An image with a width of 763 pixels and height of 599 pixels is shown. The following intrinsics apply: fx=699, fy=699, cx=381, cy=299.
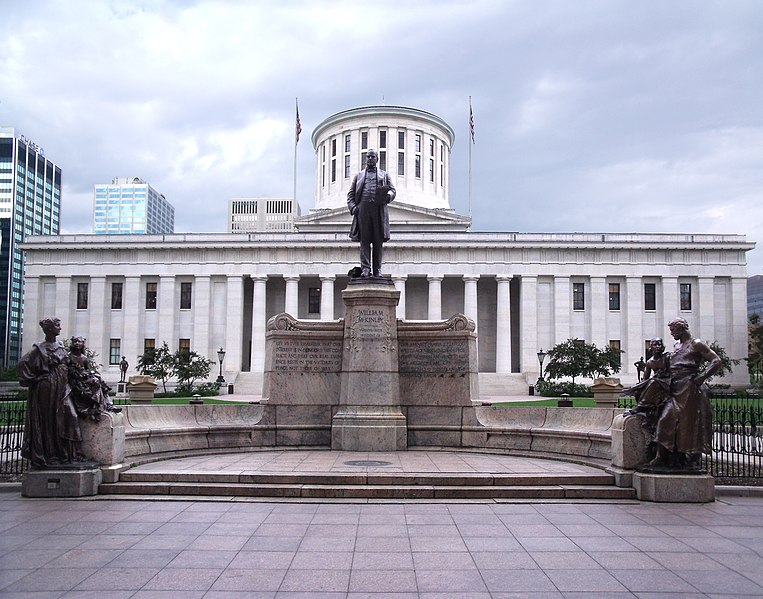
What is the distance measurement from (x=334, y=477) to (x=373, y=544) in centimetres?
316

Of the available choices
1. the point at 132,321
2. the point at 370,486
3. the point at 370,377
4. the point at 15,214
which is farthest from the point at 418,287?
the point at 15,214

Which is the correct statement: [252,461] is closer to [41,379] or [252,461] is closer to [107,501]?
[107,501]

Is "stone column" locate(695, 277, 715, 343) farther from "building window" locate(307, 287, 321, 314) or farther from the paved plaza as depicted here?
the paved plaza

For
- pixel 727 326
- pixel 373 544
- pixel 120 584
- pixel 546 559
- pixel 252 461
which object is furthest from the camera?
pixel 727 326

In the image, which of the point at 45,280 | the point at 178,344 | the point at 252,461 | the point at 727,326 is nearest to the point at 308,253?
the point at 178,344

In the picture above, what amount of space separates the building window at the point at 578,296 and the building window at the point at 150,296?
40.9 meters

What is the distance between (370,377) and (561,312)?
53.8 m

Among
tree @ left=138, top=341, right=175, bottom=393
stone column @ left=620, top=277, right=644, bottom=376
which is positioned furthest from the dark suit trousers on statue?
stone column @ left=620, top=277, right=644, bottom=376

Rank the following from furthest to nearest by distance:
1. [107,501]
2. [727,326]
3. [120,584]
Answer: [727,326] → [107,501] → [120,584]

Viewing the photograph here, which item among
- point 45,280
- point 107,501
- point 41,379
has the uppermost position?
point 45,280

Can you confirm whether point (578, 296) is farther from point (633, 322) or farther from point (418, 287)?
point (418, 287)

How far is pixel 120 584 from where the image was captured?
21.6 ft

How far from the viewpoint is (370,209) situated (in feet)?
52.3

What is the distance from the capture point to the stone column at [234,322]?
66.0 m
